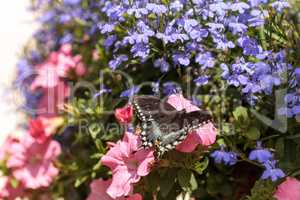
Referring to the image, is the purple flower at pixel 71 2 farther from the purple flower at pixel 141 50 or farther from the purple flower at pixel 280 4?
the purple flower at pixel 280 4

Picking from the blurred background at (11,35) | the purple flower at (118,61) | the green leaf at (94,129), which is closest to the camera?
the purple flower at (118,61)

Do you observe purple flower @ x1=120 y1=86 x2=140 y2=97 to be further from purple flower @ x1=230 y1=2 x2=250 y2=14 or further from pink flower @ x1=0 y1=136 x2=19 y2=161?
pink flower @ x1=0 y1=136 x2=19 y2=161

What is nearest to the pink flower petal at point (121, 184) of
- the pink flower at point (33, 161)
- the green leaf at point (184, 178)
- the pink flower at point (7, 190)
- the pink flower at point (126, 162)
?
the pink flower at point (126, 162)

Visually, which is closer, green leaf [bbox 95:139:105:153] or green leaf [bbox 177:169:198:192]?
green leaf [bbox 177:169:198:192]


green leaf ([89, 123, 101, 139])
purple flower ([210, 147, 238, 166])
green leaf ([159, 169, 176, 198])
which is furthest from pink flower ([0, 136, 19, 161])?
purple flower ([210, 147, 238, 166])

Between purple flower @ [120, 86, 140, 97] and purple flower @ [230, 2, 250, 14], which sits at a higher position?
purple flower @ [230, 2, 250, 14]

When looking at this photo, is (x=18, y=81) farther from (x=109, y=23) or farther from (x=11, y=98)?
(x=109, y=23)

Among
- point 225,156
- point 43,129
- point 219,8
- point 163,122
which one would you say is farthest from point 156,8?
point 43,129
